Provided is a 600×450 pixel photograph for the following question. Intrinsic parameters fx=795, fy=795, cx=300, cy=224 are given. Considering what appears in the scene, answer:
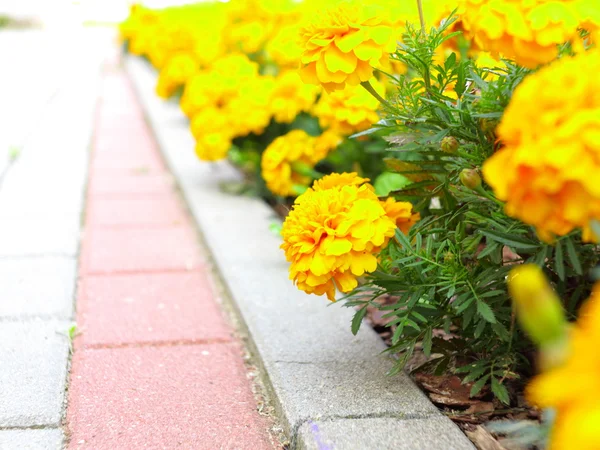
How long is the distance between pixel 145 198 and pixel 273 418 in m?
2.21

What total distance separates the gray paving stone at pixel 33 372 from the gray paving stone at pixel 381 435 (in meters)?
0.57

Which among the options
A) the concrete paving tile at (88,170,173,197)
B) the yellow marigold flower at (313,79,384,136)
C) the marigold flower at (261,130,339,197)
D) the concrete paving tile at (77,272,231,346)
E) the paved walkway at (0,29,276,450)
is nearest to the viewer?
the paved walkway at (0,29,276,450)

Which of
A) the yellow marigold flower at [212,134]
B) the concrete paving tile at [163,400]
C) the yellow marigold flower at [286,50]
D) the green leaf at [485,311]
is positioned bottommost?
the concrete paving tile at [163,400]

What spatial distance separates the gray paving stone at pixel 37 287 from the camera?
2.32 m

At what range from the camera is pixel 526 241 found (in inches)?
53.2

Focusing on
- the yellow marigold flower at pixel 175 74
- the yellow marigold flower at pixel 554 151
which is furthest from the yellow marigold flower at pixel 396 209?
the yellow marigold flower at pixel 175 74

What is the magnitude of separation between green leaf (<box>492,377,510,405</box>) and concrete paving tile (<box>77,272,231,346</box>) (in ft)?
2.86

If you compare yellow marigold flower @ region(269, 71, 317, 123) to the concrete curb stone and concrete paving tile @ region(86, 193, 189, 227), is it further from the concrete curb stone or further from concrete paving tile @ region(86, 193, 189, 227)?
concrete paving tile @ region(86, 193, 189, 227)

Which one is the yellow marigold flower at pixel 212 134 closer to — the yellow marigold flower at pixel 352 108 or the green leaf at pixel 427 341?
the yellow marigold flower at pixel 352 108

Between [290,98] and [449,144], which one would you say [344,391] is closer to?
[449,144]

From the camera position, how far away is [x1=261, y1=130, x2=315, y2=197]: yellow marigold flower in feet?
10.1

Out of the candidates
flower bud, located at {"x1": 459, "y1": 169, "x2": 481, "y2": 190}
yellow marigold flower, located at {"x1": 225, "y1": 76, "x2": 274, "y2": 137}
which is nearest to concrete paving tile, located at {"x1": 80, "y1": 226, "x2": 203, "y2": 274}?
yellow marigold flower, located at {"x1": 225, "y1": 76, "x2": 274, "y2": 137}

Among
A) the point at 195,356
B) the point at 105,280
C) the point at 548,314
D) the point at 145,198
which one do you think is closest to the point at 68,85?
the point at 145,198

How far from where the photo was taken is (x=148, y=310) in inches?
93.6
